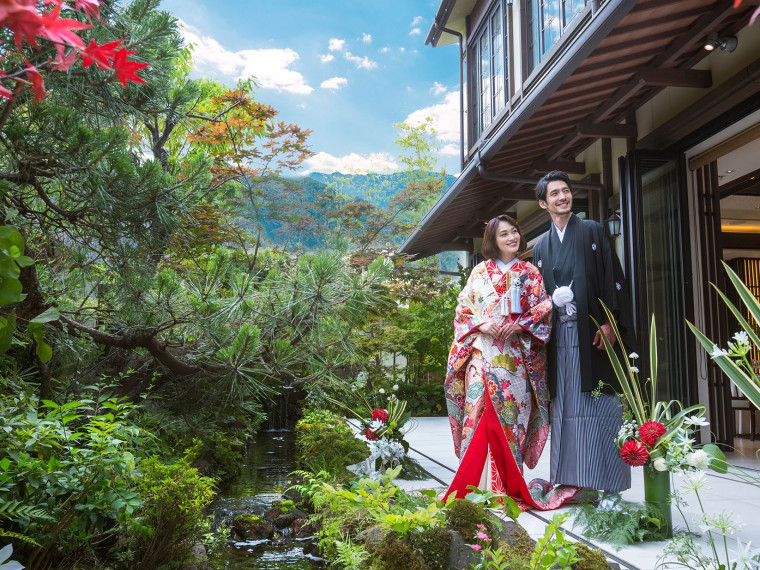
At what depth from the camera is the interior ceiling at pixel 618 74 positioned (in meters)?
3.64

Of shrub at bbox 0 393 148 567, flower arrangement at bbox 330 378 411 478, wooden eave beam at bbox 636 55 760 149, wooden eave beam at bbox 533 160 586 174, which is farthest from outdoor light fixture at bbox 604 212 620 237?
shrub at bbox 0 393 148 567

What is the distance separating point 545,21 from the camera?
20.3ft

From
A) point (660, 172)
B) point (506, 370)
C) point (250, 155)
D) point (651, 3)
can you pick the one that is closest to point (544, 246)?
point (506, 370)

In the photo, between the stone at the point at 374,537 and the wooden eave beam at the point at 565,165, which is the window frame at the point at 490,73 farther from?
the stone at the point at 374,537

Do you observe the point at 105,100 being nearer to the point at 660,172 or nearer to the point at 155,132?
the point at 155,132

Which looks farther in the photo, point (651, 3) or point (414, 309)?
point (414, 309)

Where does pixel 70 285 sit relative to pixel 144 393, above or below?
above

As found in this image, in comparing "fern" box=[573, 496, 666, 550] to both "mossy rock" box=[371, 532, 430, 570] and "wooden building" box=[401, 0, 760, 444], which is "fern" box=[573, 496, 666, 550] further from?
"wooden building" box=[401, 0, 760, 444]

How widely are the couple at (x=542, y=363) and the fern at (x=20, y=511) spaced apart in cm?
194

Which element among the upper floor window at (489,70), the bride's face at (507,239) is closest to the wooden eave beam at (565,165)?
the upper floor window at (489,70)

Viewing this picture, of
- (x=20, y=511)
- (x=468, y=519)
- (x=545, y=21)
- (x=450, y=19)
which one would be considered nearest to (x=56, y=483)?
(x=20, y=511)

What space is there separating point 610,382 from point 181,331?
253 cm

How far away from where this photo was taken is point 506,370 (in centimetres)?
333

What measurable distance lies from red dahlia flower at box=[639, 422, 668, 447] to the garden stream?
1.61 meters
